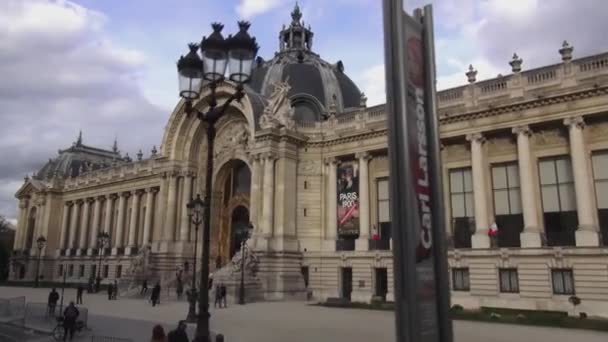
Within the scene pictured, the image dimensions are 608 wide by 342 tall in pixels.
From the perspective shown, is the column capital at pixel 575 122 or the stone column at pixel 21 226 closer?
the column capital at pixel 575 122

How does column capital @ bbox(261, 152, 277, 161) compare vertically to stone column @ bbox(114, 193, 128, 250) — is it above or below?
above

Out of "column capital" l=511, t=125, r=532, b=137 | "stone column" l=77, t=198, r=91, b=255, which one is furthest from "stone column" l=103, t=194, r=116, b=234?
"column capital" l=511, t=125, r=532, b=137

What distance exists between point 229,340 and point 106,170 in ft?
163

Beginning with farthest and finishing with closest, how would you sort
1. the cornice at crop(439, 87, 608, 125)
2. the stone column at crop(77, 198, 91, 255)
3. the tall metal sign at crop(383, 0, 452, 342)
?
the stone column at crop(77, 198, 91, 255), the cornice at crop(439, 87, 608, 125), the tall metal sign at crop(383, 0, 452, 342)

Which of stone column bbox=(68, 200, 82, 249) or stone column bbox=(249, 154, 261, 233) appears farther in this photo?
stone column bbox=(68, 200, 82, 249)

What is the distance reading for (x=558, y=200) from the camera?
27984 mm

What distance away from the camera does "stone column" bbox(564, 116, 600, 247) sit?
25.3 m

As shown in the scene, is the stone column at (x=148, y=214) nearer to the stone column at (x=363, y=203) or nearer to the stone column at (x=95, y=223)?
the stone column at (x=95, y=223)

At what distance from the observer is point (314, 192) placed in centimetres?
3791

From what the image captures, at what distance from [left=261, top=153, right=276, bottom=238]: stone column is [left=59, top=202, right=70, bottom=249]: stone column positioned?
40586 mm

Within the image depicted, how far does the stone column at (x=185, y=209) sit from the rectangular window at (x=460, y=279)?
23.5 meters

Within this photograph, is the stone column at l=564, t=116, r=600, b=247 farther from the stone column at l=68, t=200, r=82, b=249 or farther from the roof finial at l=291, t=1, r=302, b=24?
the stone column at l=68, t=200, r=82, b=249

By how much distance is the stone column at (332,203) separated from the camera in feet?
119

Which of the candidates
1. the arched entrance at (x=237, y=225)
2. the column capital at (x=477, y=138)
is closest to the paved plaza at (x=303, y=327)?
the column capital at (x=477, y=138)
